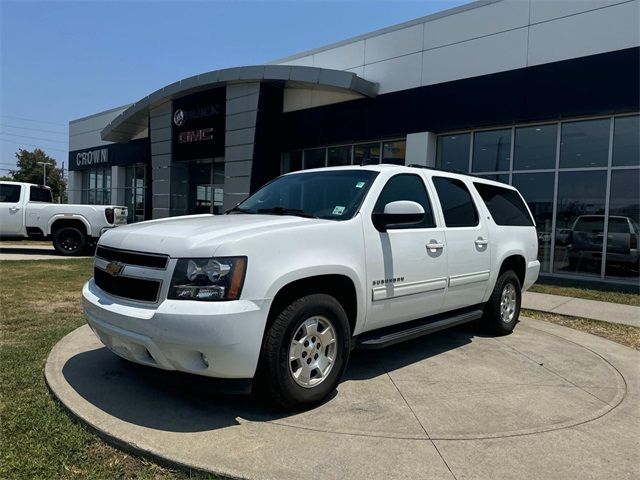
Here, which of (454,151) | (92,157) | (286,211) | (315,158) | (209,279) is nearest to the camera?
(209,279)

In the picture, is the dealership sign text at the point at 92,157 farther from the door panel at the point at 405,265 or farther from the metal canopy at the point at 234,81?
the door panel at the point at 405,265

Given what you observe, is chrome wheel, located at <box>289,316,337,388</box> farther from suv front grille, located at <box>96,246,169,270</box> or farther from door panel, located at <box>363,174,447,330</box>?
suv front grille, located at <box>96,246,169,270</box>

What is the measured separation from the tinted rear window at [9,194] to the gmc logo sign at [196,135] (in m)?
7.09

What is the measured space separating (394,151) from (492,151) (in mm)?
3110

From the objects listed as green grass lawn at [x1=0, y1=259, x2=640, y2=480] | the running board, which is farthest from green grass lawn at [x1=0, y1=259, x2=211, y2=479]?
the running board

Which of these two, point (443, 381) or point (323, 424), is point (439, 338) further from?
point (323, 424)

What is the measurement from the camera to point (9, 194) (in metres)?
15.0

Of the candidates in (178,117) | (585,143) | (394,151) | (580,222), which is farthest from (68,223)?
(585,143)

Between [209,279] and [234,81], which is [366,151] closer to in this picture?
[234,81]

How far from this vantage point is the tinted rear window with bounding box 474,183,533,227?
5949 millimetres

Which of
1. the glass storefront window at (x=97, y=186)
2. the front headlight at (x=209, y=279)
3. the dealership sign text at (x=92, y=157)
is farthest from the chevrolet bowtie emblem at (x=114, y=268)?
the glass storefront window at (x=97, y=186)

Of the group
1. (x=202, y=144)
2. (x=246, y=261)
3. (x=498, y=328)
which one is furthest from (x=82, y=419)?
(x=202, y=144)

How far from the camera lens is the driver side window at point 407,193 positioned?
439 centimetres

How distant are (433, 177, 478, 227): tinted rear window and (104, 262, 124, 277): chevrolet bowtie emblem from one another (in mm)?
3082
